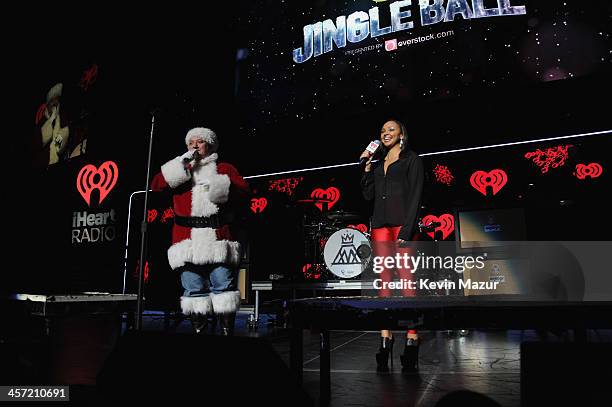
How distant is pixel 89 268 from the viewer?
382 cm

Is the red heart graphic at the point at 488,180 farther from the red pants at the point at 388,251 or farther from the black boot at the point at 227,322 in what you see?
the black boot at the point at 227,322

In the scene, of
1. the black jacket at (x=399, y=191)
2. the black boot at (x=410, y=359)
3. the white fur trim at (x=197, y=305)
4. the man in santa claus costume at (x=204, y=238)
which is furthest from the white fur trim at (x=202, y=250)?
the black boot at (x=410, y=359)

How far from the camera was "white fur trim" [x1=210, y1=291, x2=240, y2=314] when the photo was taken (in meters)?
2.75

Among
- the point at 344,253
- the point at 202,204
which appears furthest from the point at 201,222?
the point at 344,253

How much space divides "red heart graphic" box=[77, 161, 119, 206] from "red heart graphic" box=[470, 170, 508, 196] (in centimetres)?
571

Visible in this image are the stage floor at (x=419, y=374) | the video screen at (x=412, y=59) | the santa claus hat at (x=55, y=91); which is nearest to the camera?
the stage floor at (x=419, y=374)

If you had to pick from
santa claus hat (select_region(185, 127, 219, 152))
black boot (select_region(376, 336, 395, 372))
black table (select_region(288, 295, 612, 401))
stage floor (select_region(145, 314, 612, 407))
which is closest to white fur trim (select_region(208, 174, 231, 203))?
santa claus hat (select_region(185, 127, 219, 152))

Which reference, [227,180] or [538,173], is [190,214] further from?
[538,173]

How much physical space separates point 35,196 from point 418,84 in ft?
12.9

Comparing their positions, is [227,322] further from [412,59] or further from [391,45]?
[391,45]

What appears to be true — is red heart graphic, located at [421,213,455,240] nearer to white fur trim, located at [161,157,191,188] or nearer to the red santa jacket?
the red santa jacket

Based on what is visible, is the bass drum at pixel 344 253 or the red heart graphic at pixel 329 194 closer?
the bass drum at pixel 344 253

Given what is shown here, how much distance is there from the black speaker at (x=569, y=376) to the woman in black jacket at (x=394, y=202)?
1487 mm

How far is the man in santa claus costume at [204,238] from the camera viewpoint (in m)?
2.76
